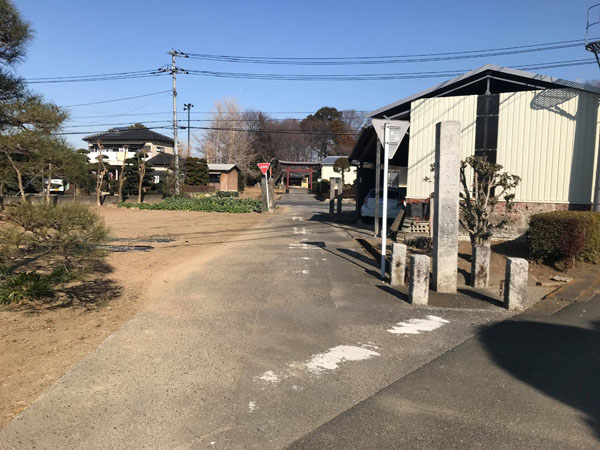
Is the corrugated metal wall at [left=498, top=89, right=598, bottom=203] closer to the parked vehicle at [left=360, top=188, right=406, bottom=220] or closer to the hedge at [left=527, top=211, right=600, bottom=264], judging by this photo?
the hedge at [left=527, top=211, right=600, bottom=264]

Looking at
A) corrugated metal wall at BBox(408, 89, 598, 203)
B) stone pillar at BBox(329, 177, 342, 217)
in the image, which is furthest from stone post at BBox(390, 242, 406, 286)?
stone pillar at BBox(329, 177, 342, 217)

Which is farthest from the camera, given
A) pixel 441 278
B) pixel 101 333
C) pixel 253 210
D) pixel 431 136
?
pixel 253 210

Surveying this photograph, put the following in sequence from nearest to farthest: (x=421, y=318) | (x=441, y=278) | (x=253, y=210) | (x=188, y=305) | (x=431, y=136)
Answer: (x=421, y=318) → (x=188, y=305) → (x=441, y=278) → (x=431, y=136) → (x=253, y=210)

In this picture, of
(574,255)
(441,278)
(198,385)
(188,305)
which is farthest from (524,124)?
(198,385)

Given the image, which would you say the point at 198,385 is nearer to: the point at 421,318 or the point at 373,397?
the point at 373,397

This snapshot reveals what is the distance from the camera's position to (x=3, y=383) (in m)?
3.80

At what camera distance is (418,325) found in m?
5.55

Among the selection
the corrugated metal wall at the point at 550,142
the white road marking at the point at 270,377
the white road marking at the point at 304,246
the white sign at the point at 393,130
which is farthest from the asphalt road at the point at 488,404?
the corrugated metal wall at the point at 550,142

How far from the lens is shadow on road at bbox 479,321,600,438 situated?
12.0ft

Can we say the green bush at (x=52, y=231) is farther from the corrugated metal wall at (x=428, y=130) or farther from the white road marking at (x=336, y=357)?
the corrugated metal wall at (x=428, y=130)

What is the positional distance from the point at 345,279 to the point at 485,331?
319 cm

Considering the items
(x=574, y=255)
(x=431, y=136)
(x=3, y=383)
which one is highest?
(x=431, y=136)

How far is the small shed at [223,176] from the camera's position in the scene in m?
48.0

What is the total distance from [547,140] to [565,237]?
4.40m
